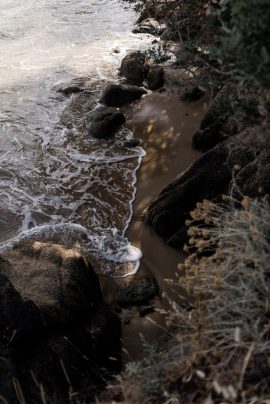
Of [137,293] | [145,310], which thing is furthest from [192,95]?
[145,310]

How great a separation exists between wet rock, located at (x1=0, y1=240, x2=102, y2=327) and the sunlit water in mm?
850

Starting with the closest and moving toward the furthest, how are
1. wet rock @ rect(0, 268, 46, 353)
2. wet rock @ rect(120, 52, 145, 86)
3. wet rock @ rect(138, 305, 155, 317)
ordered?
wet rock @ rect(0, 268, 46, 353)
wet rock @ rect(138, 305, 155, 317)
wet rock @ rect(120, 52, 145, 86)

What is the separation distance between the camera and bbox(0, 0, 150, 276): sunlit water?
636 cm

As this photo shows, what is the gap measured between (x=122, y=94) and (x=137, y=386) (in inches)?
299

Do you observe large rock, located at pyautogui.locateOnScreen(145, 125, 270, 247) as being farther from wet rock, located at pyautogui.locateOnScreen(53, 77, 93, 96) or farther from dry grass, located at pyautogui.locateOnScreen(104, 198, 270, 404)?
wet rock, located at pyautogui.locateOnScreen(53, 77, 93, 96)

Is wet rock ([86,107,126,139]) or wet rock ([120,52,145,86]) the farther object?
wet rock ([120,52,145,86])

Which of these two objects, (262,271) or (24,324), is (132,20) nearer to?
(24,324)

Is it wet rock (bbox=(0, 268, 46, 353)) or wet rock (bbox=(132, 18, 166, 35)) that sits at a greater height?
wet rock (bbox=(132, 18, 166, 35))

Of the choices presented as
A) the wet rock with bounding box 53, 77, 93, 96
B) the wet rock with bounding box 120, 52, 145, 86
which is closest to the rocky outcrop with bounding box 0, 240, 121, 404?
the wet rock with bounding box 53, 77, 93, 96

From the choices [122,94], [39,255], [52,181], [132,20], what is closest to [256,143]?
[39,255]

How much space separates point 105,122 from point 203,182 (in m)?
3.41

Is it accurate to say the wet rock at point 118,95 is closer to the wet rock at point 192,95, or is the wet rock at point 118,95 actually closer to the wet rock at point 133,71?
the wet rock at point 133,71

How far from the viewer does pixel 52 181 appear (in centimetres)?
751

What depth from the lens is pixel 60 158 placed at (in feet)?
26.3
